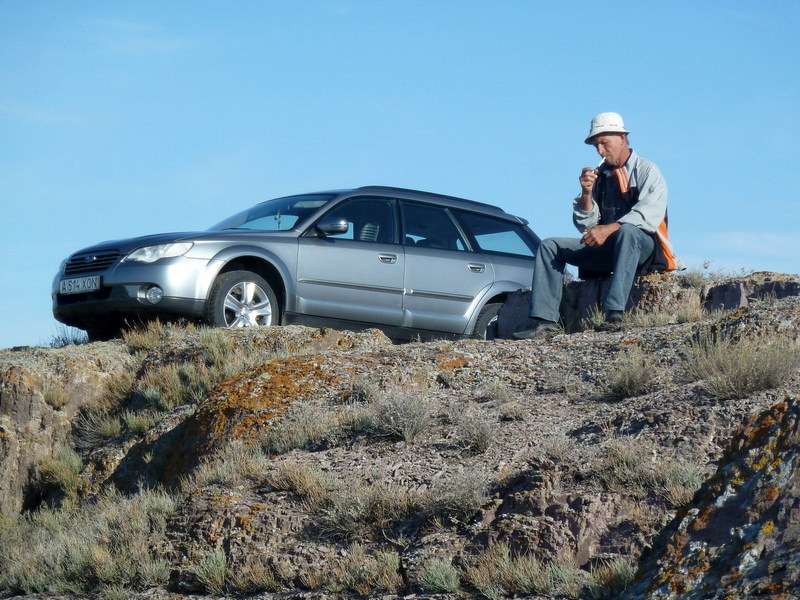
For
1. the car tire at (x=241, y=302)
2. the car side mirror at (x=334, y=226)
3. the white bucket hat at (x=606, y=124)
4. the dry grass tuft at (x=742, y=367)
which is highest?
the white bucket hat at (x=606, y=124)

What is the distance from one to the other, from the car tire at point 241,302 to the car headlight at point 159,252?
42 cm

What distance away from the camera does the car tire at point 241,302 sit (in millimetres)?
9594

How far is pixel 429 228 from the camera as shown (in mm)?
10906

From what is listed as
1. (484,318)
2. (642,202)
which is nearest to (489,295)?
(484,318)

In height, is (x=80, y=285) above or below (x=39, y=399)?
above

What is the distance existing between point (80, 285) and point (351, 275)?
255 cm

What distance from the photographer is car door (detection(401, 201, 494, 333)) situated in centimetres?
1039

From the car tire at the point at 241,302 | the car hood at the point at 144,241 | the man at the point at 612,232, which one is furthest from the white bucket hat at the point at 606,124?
the car hood at the point at 144,241

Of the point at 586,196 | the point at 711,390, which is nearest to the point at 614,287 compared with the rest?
the point at 586,196

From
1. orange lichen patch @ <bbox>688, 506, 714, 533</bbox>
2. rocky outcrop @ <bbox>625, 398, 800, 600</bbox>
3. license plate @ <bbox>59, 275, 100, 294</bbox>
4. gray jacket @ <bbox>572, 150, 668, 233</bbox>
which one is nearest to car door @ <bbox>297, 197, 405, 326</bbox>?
license plate @ <bbox>59, 275, 100, 294</bbox>

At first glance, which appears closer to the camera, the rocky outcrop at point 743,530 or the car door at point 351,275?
the rocky outcrop at point 743,530

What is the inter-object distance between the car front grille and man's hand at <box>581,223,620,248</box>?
4.37 meters

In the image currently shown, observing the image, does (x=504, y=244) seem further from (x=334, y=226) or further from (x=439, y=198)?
(x=334, y=226)

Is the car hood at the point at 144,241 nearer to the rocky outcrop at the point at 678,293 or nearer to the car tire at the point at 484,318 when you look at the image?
the car tire at the point at 484,318
